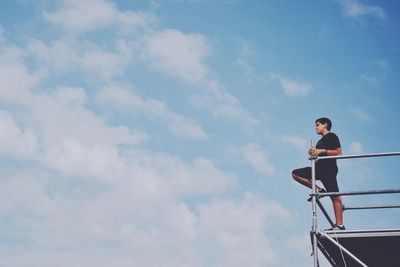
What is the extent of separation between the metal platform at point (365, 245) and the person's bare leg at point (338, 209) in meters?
0.39

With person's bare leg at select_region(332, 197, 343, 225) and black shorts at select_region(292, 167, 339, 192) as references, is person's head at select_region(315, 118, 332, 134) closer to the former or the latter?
black shorts at select_region(292, 167, 339, 192)

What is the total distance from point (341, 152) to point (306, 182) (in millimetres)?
791

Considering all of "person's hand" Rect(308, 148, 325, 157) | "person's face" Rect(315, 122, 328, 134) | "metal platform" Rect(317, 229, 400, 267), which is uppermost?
"person's face" Rect(315, 122, 328, 134)

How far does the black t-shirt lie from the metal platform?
4.03 ft

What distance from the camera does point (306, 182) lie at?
683cm

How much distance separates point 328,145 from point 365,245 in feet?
5.70

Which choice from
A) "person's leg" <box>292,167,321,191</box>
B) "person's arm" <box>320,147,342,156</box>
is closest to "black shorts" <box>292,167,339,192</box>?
"person's leg" <box>292,167,321,191</box>

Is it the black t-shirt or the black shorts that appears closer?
the black shorts

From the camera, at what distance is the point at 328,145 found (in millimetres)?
6887

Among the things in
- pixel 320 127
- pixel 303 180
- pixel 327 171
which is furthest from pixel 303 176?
pixel 320 127

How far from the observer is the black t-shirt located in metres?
6.69

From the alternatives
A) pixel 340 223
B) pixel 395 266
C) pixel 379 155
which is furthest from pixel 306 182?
pixel 395 266

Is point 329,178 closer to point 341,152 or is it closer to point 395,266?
point 341,152

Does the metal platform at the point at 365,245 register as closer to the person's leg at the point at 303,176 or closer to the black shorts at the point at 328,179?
the black shorts at the point at 328,179
